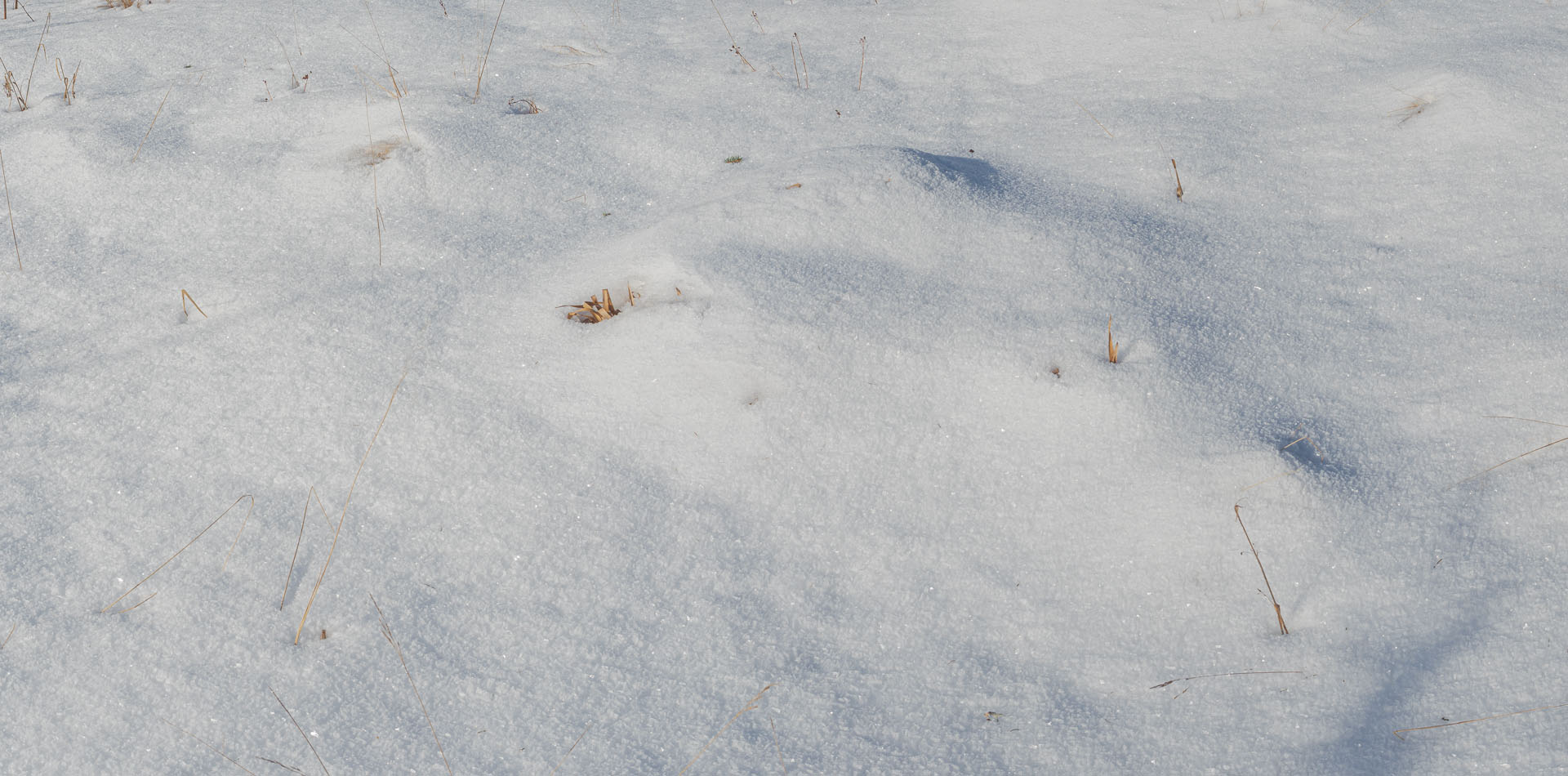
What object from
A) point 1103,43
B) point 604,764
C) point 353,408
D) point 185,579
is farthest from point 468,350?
point 1103,43

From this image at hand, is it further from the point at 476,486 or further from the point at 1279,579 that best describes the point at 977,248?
the point at 476,486

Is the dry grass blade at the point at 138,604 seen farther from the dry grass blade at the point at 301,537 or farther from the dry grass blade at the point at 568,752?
the dry grass blade at the point at 568,752

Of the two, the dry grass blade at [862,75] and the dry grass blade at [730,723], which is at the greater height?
the dry grass blade at [862,75]

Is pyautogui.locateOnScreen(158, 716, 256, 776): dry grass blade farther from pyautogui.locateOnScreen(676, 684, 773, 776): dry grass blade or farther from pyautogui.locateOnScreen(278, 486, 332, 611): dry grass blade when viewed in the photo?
pyautogui.locateOnScreen(676, 684, 773, 776): dry grass blade

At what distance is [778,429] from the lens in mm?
1656

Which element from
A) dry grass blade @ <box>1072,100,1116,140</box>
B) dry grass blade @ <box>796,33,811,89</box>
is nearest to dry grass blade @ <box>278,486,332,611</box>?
dry grass blade @ <box>796,33,811,89</box>

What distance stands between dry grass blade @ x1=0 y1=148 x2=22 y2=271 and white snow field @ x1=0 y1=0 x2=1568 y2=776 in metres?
0.03

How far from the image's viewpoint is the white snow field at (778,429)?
4.18 feet

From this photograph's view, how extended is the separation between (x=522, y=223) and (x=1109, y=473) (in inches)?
55.6

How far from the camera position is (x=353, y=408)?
169 centimetres

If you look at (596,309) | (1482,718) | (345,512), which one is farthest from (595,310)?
(1482,718)

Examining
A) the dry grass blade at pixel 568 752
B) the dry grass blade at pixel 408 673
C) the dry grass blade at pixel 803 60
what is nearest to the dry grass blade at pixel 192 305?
the dry grass blade at pixel 408 673

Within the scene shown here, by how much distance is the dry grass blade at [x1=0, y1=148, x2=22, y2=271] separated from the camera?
201 cm

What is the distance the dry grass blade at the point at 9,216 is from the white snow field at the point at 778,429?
3 cm
